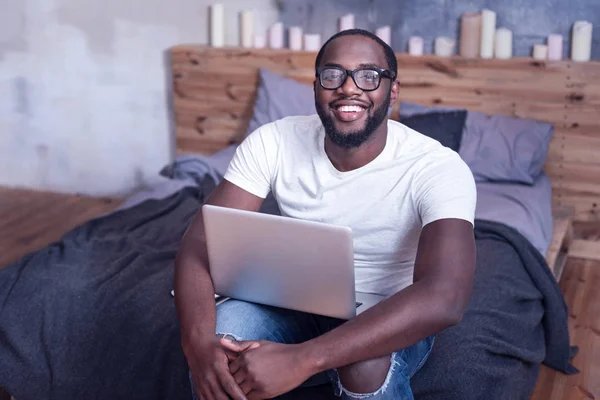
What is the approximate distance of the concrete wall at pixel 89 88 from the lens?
12.5 ft

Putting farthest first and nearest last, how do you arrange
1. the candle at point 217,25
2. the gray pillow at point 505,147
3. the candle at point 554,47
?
the candle at point 217,25, the candle at point 554,47, the gray pillow at point 505,147

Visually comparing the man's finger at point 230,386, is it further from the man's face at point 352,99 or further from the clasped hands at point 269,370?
the man's face at point 352,99

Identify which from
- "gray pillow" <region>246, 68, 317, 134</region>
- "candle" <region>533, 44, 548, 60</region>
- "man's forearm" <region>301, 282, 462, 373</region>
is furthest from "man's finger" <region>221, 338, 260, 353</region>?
"candle" <region>533, 44, 548, 60</region>

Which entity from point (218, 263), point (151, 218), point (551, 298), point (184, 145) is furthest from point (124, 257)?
point (184, 145)

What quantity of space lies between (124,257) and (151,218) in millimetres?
419

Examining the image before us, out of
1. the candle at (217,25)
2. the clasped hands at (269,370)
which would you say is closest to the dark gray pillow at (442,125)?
the candle at (217,25)

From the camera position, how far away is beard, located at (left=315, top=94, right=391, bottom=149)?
1.75 m

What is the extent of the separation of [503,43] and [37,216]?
2289 millimetres

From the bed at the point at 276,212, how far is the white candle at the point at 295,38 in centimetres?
6

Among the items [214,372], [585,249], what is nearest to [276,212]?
[214,372]

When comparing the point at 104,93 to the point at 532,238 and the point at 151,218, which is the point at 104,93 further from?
the point at 532,238

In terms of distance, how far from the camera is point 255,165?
188 centimetres

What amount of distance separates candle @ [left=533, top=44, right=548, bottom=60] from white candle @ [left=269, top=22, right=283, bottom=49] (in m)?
1.10

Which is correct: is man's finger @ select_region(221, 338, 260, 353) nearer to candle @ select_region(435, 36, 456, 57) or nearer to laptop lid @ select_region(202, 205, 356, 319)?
laptop lid @ select_region(202, 205, 356, 319)
